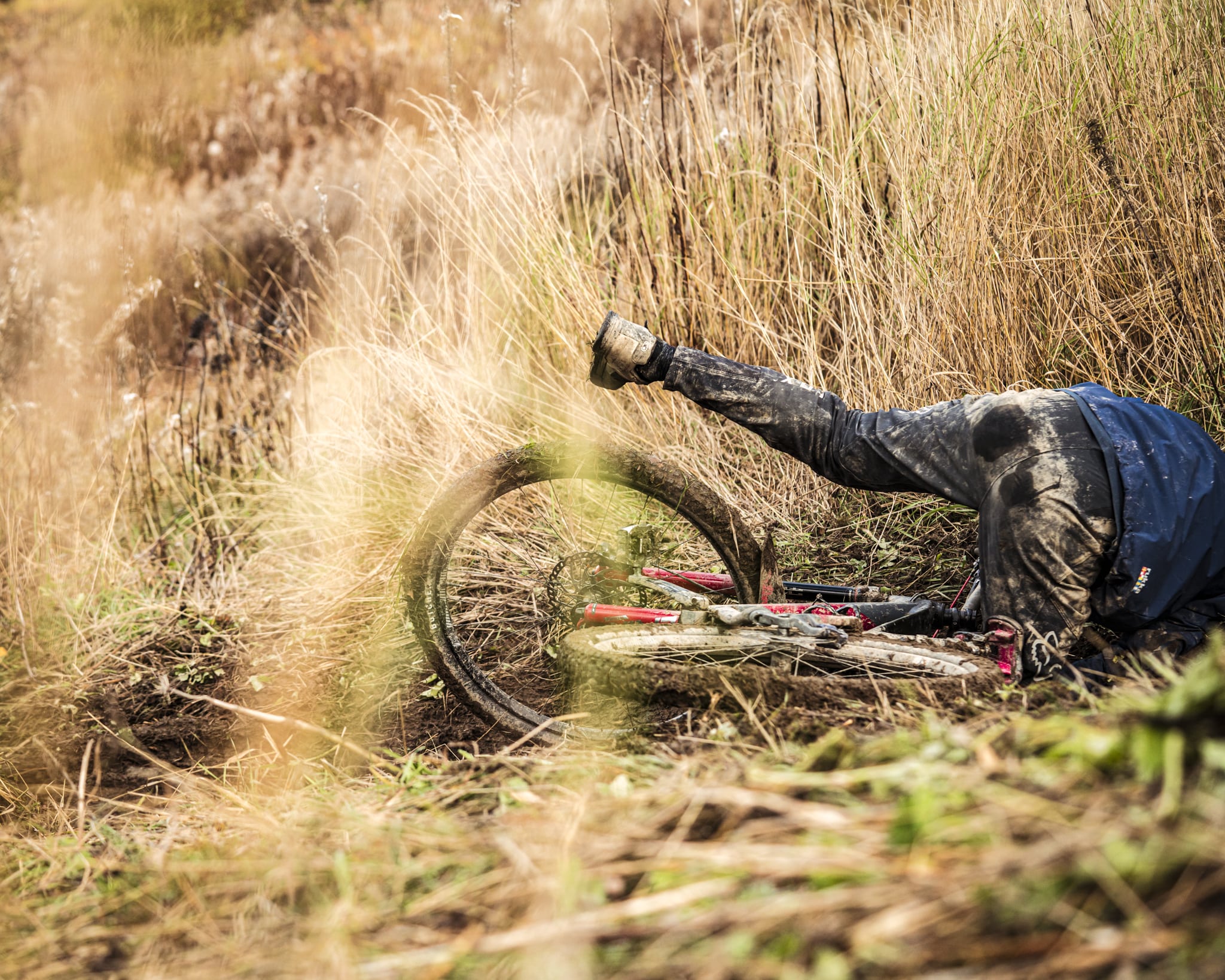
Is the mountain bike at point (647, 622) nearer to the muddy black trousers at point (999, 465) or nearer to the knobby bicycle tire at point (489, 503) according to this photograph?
the knobby bicycle tire at point (489, 503)

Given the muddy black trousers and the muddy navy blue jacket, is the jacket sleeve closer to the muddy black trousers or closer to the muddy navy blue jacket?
the muddy navy blue jacket

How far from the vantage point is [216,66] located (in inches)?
288

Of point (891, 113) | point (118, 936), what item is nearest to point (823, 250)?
point (891, 113)

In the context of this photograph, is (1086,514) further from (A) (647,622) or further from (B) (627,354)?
(B) (627,354)

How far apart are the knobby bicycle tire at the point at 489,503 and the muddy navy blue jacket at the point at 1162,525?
0.93 metres

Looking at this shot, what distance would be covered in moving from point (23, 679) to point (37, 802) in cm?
78

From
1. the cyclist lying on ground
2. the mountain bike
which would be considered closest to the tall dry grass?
the mountain bike

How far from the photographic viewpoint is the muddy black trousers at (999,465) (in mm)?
2133

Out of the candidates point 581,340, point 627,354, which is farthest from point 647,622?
point 581,340

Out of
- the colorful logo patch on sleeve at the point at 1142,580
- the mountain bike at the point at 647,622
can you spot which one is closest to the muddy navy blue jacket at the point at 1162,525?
the colorful logo patch on sleeve at the point at 1142,580

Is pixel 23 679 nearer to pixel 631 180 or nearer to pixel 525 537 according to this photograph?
pixel 525 537

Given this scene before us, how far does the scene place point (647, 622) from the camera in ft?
7.67

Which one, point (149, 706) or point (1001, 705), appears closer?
point (1001, 705)

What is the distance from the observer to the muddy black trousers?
7.00 ft
